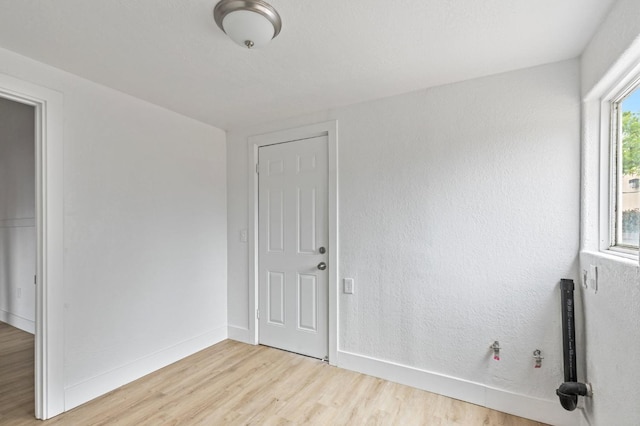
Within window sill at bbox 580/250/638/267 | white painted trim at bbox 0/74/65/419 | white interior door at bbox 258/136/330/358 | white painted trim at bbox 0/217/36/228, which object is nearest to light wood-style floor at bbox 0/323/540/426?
white painted trim at bbox 0/74/65/419

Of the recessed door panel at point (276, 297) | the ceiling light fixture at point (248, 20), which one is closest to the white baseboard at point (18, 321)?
the recessed door panel at point (276, 297)

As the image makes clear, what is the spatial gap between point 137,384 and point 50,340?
721 millimetres

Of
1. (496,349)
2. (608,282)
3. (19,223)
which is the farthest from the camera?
(19,223)

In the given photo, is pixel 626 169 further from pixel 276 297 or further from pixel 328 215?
pixel 276 297

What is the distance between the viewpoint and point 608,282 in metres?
1.39

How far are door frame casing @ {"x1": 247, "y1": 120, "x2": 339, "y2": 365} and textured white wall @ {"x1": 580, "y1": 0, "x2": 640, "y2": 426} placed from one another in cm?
167

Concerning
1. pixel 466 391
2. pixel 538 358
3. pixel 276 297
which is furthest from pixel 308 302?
pixel 538 358

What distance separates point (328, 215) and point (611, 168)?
1.89 m

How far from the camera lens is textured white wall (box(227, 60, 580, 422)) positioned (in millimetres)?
1906

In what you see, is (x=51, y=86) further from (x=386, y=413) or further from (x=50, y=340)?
(x=386, y=413)

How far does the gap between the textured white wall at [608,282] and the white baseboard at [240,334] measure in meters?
2.64

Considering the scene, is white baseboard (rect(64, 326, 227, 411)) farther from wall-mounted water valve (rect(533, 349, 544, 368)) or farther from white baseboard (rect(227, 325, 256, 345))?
wall-mounted water valve (rect(533, 349, 544, 368))

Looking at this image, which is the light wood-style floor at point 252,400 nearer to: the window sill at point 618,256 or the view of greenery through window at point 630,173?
the window sill at point 618,256

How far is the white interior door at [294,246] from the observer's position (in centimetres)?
277
